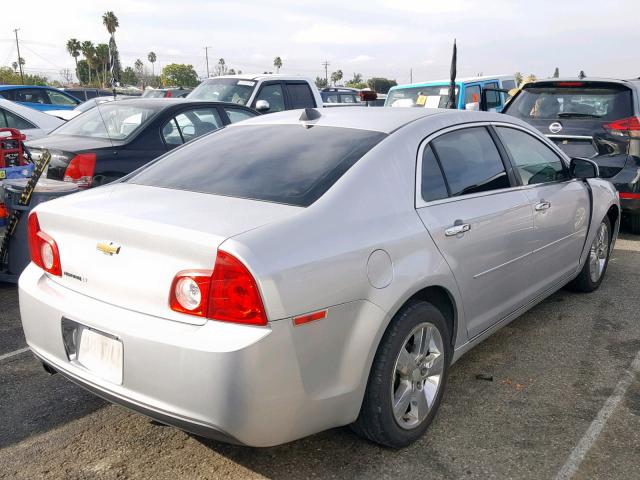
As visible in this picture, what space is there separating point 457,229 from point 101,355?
5.68ft

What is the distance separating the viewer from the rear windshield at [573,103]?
22.0ft

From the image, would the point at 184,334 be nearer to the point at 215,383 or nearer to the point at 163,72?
the point at 215,383

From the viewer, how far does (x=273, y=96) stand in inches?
403

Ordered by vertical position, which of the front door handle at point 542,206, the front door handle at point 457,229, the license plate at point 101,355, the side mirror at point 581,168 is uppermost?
the side mirror at point 581,168

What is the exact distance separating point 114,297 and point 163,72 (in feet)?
342

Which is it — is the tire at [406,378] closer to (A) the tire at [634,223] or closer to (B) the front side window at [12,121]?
(A) the tire at [634,223]

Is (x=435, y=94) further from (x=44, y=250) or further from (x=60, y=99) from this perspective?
(x=44, y=250)

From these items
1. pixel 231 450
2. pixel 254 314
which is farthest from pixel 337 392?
pixel 231 450

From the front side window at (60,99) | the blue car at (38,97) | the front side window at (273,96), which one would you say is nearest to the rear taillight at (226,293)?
the front side window at (273,96)

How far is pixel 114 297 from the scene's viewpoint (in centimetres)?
256

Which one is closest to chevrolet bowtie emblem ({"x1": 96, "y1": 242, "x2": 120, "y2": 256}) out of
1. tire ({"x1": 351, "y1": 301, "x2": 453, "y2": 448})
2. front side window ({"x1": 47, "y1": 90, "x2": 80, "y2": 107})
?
tire ({"x1": 351, "y1": 301, "x2": 453, "y2": 448})

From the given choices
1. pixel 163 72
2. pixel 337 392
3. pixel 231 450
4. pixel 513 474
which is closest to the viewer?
pixel 337 392

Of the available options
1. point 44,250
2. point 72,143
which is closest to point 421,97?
point 72,143

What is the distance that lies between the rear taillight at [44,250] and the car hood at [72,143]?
2.98 meters
